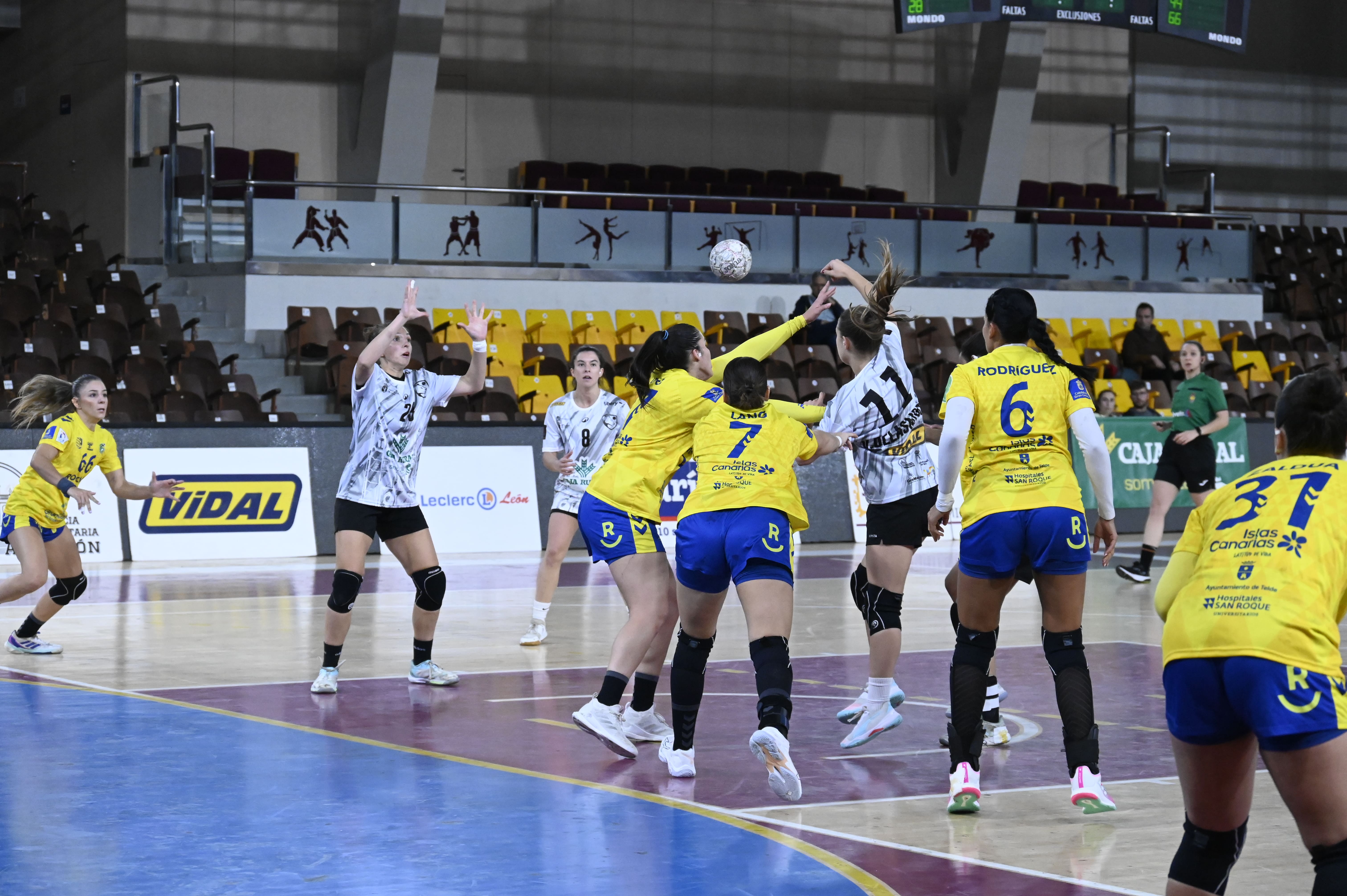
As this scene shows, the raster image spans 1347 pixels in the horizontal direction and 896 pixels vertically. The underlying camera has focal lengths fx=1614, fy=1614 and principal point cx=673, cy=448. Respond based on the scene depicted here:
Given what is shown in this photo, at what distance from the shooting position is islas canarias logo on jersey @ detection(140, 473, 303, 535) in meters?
17.0

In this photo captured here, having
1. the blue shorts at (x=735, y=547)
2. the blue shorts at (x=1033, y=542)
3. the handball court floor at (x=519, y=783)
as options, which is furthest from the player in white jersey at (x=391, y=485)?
the blue shorts at (x=1033, y=542)

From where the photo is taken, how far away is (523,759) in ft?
24.5

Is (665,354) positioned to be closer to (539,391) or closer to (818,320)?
(539,391)

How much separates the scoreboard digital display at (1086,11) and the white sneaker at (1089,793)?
56.5 ft

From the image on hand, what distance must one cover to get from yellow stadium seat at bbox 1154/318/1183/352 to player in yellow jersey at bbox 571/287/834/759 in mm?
19597

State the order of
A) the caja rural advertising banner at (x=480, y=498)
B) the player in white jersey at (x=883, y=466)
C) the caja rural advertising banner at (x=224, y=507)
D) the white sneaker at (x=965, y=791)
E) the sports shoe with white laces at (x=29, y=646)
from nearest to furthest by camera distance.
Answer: the white sneaker at (x=965, y=791), the player in white jersey at (x=883, y=466), the sports shoe with white laces at (x=29, y=646), the caja rural advertising banner at (x=224, y=507), the caja rural advertising banner at (x=480, y=498)

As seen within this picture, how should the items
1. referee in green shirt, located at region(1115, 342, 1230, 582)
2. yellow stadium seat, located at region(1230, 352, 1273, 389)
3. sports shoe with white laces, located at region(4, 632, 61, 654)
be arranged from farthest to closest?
yellow stadium seat, located at region(1230, 352, 1273, 389) < referee in green shirt, located at region(1115, 342, 1230, 582) < sports shoe with white laces, located at region(4, 632, 61, 654)

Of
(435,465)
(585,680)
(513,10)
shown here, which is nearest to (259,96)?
(513,10)

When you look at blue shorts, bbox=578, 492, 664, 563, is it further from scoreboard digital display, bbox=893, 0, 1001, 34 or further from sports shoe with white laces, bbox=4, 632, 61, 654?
scoreboard digital display, bbox=893, 0, 1001, 34

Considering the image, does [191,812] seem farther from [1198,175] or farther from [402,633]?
[1198,175]

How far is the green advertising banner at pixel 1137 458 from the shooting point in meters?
20.7

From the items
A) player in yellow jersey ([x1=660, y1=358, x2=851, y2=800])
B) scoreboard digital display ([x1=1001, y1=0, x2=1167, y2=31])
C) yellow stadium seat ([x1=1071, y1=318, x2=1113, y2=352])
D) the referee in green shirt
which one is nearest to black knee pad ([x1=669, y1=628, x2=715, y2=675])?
player in yellow jersey ([x1=660, y1=358, x2=851, y2=800])

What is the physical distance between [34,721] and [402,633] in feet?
12.5

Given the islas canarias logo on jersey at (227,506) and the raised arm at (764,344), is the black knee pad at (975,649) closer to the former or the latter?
the raised arm at (764,344)
